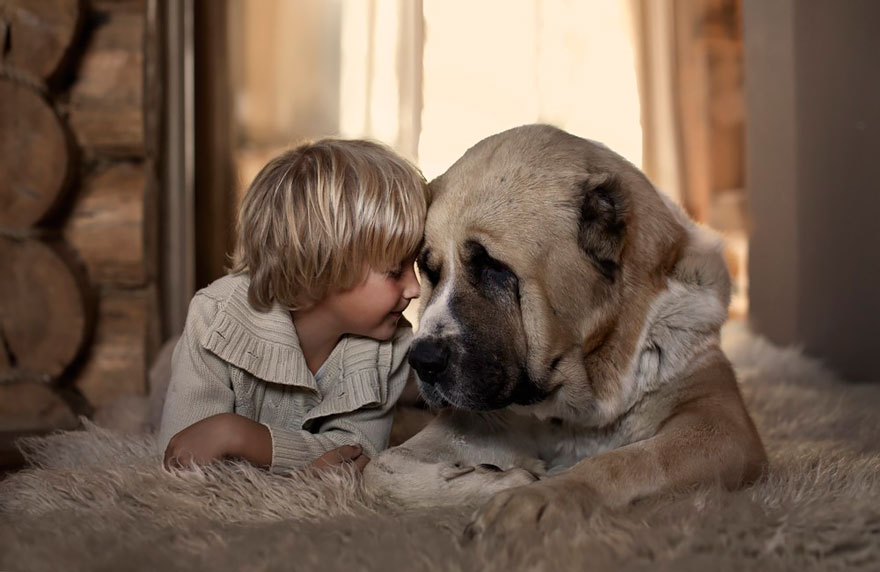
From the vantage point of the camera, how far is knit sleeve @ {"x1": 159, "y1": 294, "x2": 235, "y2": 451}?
57.9 inches

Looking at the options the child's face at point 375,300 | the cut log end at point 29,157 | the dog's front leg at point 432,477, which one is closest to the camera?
the dog's front leg at point 432,477

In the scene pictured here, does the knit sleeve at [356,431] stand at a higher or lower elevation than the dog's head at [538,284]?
lower

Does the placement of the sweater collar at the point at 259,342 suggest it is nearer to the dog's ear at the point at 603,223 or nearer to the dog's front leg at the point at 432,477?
the dog's front leg at the point at 432,477

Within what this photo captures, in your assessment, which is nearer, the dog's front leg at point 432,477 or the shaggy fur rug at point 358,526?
the shaggy fur rug at point 358,526

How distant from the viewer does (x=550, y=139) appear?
1.49 meters

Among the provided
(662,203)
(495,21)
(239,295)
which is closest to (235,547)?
(239,295)

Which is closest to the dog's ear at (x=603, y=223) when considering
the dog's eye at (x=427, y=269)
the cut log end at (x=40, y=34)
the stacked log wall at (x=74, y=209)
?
the dog's eye at (x=427, y=269)

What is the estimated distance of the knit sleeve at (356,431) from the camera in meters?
1.45

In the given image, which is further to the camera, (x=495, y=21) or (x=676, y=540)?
(x=495, y=21)

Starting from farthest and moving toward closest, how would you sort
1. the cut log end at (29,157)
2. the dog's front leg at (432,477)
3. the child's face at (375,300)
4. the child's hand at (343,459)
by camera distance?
the cut log end at (29,157) → the child's face at (375,300) → the child's hand at (343,459) → the dog's front leg at (432,477)

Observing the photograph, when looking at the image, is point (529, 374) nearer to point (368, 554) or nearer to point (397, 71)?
point (368, 554)

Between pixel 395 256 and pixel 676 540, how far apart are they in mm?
710

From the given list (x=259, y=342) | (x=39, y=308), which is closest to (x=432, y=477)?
(x=259, y=342)

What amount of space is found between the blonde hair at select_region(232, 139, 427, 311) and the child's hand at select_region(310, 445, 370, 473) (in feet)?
0.89
